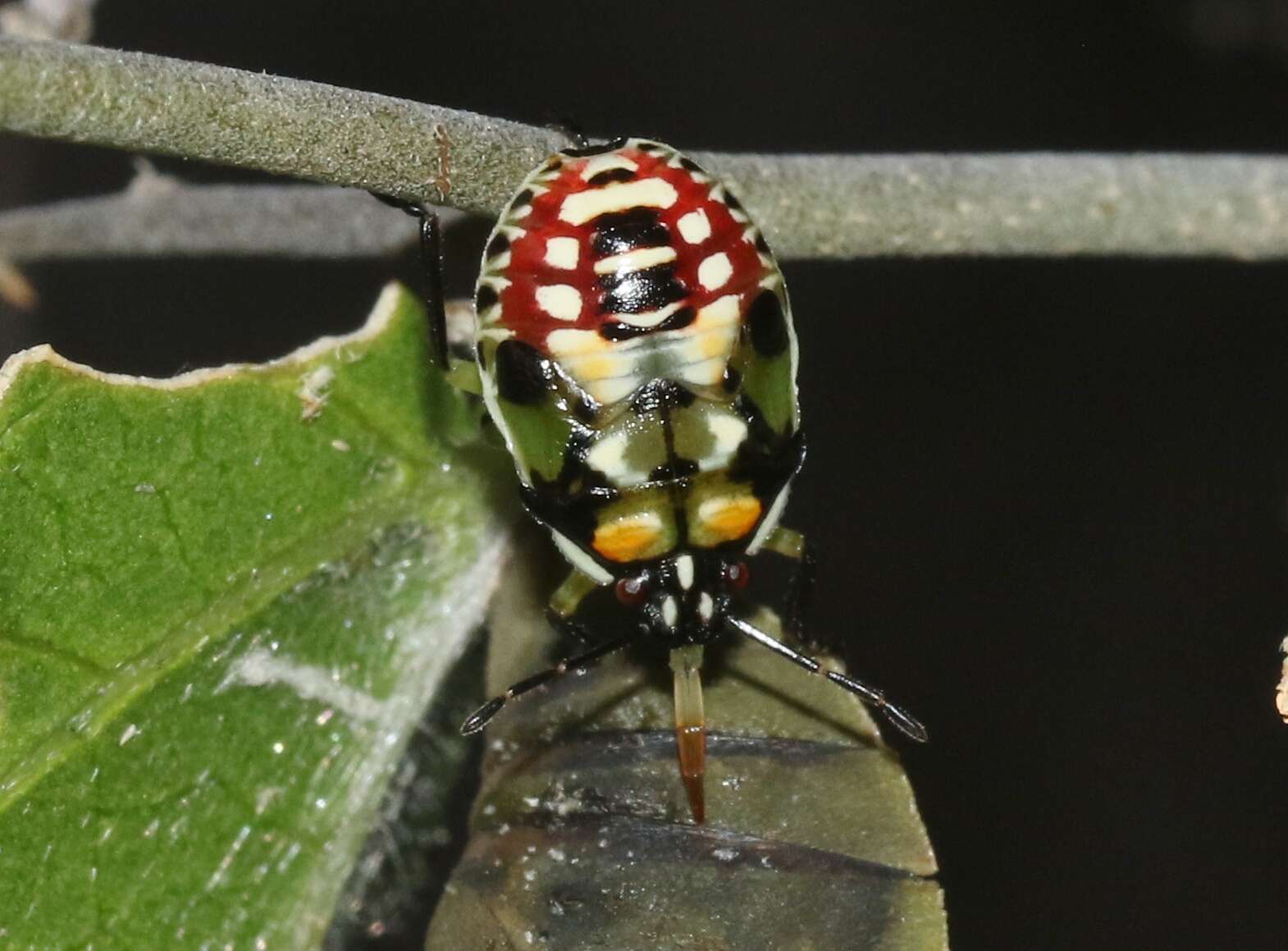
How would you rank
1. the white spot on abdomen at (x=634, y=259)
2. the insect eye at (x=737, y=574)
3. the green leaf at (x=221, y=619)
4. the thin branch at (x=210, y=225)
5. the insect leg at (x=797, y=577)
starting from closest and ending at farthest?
the green leaf at (x=221, y=619)
the white spot on abdomen at (x=634, y=259)
the insect eye at (x=737, y=574)
the insect leg at (x=797, y=577)
the thin branch at (x=210, y=225)

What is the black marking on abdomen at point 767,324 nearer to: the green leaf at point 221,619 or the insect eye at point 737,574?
the insect eye at point 737,574

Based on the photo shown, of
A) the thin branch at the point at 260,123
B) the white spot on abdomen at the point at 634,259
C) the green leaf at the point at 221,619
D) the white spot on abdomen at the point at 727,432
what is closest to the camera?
the thin branch at the point at 260,123

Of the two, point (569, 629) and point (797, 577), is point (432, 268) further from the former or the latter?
point (797, 577)

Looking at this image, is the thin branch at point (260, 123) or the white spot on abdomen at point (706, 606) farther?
the white spot on abdomen at point (706, 606)

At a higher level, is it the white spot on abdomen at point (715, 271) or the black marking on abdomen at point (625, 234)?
the black marking on abdomen at point (625, 234)

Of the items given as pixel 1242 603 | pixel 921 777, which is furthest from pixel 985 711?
pixel 1242 603

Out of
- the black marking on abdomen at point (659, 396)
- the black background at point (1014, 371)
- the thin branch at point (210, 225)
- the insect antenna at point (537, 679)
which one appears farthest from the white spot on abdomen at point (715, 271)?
the black background at point (1014, 371)

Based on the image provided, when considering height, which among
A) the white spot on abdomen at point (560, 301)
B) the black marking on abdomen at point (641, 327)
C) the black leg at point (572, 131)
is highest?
the black leg at point (572, 131)

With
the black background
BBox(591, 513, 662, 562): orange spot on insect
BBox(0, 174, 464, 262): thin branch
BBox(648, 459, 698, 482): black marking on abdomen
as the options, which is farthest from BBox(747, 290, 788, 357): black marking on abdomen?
the black background

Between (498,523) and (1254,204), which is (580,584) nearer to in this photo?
(498,523)
